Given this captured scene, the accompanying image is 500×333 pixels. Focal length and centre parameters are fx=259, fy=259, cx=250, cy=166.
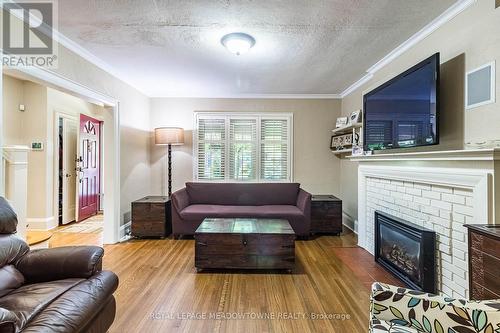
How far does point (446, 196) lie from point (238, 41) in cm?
237

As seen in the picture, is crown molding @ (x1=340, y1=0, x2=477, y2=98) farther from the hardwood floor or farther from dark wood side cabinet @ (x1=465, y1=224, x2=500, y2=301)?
the hardwood floor

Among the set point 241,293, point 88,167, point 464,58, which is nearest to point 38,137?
point 88,167

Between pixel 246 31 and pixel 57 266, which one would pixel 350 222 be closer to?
pixel 246 31

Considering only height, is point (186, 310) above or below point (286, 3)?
below

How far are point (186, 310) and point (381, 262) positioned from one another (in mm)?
2272

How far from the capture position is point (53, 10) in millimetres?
2205

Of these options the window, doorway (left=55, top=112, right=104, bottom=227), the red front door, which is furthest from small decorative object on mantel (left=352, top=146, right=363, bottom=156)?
the red front door

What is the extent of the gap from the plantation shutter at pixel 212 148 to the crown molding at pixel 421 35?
105 inches

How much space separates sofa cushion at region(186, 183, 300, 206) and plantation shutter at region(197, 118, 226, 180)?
1.51 feet

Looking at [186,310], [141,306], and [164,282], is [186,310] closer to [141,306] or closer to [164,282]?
[141,306]

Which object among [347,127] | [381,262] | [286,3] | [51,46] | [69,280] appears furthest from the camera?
[347,127]

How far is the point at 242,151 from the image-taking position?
512cm

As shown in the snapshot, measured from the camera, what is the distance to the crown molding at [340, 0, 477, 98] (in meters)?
2.12

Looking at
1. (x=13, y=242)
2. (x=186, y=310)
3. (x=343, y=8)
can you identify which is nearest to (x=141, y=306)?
(x=186, y=310)
